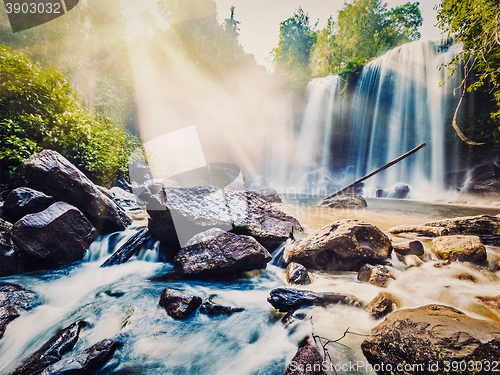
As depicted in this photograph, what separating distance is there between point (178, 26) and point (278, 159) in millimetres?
19783

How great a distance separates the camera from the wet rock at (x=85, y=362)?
4.79 feet

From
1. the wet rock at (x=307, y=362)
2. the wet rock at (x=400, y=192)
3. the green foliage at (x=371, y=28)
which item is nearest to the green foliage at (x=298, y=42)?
the green foliage at (x=371, y=28)

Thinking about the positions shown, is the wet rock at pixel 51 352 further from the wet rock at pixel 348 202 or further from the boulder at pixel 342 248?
the wet rock at pixel 348 202

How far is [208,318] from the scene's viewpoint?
7.23 ft

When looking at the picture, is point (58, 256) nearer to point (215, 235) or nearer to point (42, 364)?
point (42, 364)

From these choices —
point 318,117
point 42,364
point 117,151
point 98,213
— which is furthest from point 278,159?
point 42,364

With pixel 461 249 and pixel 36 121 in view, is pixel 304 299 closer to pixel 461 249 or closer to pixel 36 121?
pixel 461 249

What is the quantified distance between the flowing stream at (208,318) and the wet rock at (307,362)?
133 mm

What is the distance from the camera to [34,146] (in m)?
4.02

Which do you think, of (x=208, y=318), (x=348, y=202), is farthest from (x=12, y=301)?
(x=348, y=202)

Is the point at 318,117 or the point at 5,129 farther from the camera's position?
the point at 318,117

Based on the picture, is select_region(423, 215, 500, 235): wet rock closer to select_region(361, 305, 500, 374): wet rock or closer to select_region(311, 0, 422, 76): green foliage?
select_region(361, 305, 500, 374): wet rock

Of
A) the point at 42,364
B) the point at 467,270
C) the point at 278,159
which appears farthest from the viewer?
the point at 278,159

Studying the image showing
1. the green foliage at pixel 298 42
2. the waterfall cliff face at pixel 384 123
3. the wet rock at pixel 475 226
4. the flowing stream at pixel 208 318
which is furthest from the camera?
the green foliage at pixel 298 42
